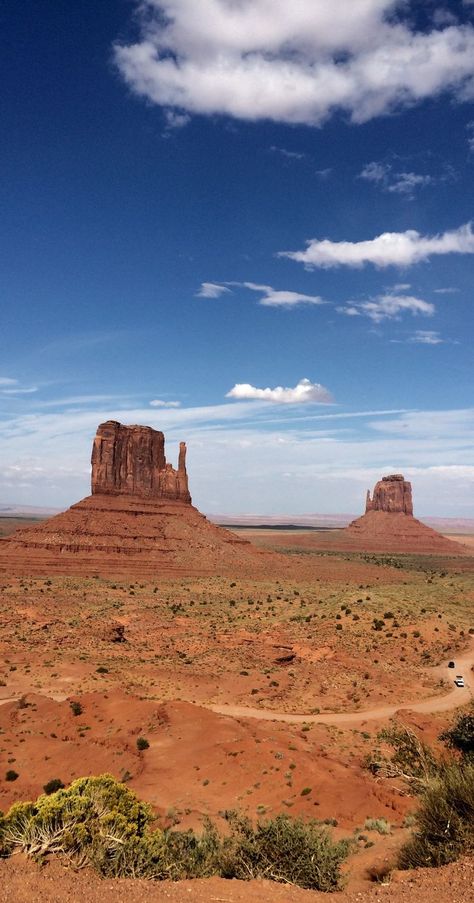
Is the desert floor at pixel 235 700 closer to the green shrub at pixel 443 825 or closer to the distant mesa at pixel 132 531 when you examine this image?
the green shrub at pixel 443 825

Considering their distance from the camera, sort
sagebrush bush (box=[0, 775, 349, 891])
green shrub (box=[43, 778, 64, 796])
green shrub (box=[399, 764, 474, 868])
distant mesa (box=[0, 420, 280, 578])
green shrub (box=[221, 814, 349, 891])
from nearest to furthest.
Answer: green shrub (box=[399, 764, 474, 868]), green shrub (box=[221, 814, 349, 891]), sagebrush bush (box=[0, 775, 349, 891]), green shrub (box=[43, 778, 64, 796]), distant mesa (box=[0, 420, 280, 578])

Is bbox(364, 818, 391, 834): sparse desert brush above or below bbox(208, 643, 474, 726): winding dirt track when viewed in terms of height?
above

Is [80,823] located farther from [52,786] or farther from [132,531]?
[132,531]

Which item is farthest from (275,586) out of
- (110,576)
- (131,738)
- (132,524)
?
(131,738)

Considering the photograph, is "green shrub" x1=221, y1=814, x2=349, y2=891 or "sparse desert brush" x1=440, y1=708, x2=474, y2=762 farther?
"sparse desert brush" x1=440, y1=708, x2=474, y2=762

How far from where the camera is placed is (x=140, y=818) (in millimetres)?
16844

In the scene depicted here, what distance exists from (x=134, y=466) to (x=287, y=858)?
10746 cm

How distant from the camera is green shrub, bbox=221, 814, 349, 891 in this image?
13227mm

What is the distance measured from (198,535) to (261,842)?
98343mm

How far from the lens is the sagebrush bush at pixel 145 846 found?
13.4 m

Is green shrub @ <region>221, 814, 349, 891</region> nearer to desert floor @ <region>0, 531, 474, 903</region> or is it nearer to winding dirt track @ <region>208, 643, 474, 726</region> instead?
desert floor @ <region>0, 531, 474, 903</region>

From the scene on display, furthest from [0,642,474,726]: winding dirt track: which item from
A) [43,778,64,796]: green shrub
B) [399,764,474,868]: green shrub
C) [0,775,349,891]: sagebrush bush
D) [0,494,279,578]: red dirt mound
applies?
[0,494,279,578]: red dirt mound

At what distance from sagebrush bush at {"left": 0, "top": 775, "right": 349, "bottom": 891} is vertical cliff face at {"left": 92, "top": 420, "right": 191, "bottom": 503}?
10251cm

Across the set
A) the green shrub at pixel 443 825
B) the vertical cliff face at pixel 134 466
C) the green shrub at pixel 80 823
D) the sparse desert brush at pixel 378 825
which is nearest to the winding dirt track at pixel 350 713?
the sparse desert brush at pixel 378 825
